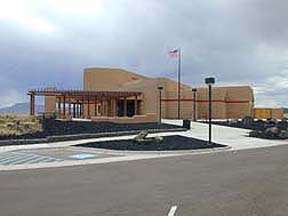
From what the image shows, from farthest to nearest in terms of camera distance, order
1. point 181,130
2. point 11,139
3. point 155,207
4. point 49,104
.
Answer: point 49,104
point 181,130
point 11,139
point 155,207

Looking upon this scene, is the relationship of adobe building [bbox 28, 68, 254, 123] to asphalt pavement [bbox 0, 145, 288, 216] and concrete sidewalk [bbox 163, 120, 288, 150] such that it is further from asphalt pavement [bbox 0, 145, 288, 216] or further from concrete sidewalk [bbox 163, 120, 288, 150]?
asphalt pavement [bbox 0, 145, 288, 216]

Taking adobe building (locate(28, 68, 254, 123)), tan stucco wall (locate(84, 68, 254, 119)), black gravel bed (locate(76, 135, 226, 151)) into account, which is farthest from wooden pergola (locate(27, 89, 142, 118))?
black gravel bed (locate(76, 135, 226, 151))

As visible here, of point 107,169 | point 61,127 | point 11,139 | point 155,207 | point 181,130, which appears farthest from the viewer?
point 181,130

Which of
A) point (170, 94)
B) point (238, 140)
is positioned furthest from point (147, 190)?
point (170, 94)

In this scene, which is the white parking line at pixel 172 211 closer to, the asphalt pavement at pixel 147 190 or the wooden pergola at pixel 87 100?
the asphalt pavement at pixel 147 190

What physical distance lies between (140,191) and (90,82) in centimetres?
9088

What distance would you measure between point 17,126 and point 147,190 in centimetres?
2654

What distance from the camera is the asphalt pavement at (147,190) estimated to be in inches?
427

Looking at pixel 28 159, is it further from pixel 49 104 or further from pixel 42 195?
pixel 49 104

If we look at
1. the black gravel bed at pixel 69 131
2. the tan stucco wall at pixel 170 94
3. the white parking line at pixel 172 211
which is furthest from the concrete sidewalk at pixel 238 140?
the tan stucco wall at pixel 170 94

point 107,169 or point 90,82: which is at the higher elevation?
point 90,82

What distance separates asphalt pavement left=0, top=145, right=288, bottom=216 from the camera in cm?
1084

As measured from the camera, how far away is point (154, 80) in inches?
3438

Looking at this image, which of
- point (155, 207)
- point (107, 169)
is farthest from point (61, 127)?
point (155, 207)
